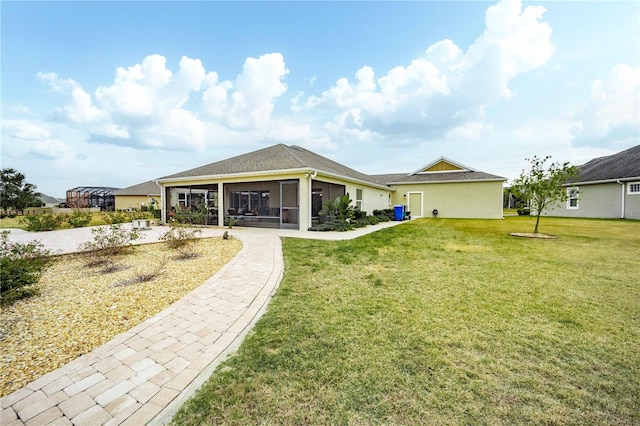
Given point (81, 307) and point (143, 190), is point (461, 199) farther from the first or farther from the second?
point (143, 190)

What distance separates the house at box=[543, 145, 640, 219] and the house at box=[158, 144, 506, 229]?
18.5 feet

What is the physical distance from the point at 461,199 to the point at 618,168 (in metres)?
12.1

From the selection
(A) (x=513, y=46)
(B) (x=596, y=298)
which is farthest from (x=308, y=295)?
(A) (x=513, y=46)

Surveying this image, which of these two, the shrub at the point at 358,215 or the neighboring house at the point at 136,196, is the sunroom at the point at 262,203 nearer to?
the shrub at the point at 358,215

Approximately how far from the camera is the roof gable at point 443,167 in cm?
2170

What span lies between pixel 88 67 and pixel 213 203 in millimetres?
10998

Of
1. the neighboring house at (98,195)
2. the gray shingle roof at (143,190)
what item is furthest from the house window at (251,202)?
the neighboring house at (98,195)

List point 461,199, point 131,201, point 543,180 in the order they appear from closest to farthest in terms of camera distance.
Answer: point 543,180
point 461,199
point 131,201

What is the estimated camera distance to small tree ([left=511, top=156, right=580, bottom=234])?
1032cm

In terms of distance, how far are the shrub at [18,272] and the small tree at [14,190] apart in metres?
29.0

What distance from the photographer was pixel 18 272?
→ 162 inches

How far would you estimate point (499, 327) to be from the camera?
3156 millimetres

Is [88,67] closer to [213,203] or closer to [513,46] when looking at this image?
[213,203]

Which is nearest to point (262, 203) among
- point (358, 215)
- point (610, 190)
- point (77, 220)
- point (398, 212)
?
point (358, 215)
